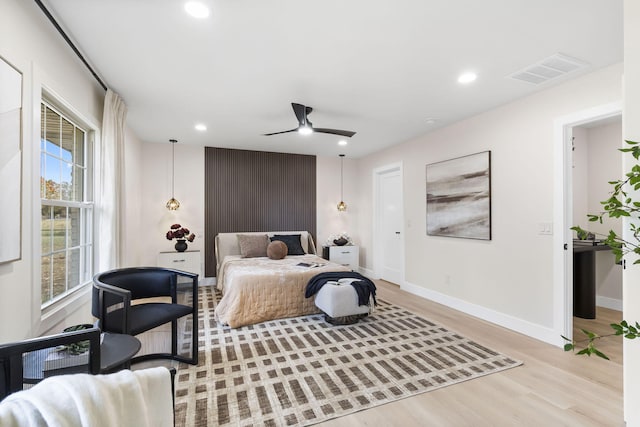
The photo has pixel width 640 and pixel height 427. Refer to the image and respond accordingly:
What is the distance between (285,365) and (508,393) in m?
1.67

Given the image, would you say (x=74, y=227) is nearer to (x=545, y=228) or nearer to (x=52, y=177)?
(x=52, y=177)

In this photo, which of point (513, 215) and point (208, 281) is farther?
point (208, 281)

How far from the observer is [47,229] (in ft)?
6.97

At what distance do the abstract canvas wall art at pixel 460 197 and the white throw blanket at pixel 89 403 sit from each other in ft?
12.1

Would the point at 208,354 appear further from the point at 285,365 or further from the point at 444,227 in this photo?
the point at 444,227

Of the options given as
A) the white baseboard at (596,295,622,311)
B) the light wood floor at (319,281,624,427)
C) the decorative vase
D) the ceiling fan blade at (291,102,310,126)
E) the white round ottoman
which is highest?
the ceiling fan blade at (291,102,310,126)

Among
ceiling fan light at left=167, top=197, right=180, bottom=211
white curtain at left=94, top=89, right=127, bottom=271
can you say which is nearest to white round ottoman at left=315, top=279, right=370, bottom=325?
white curtain at left=94, top=89, right=127, bottom=271

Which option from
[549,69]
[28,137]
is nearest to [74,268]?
[28,137]

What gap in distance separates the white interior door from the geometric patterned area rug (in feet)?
6.37

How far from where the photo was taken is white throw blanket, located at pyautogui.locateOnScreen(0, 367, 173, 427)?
0.62 metres

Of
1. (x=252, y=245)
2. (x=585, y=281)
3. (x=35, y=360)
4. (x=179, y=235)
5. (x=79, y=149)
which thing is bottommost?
(x=585, y=281)

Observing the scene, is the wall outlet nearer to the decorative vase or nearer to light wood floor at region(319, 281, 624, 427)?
light wood floor at region(319, 281, 624, 427)

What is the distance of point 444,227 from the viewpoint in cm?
414

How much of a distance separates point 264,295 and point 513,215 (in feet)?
9.76
